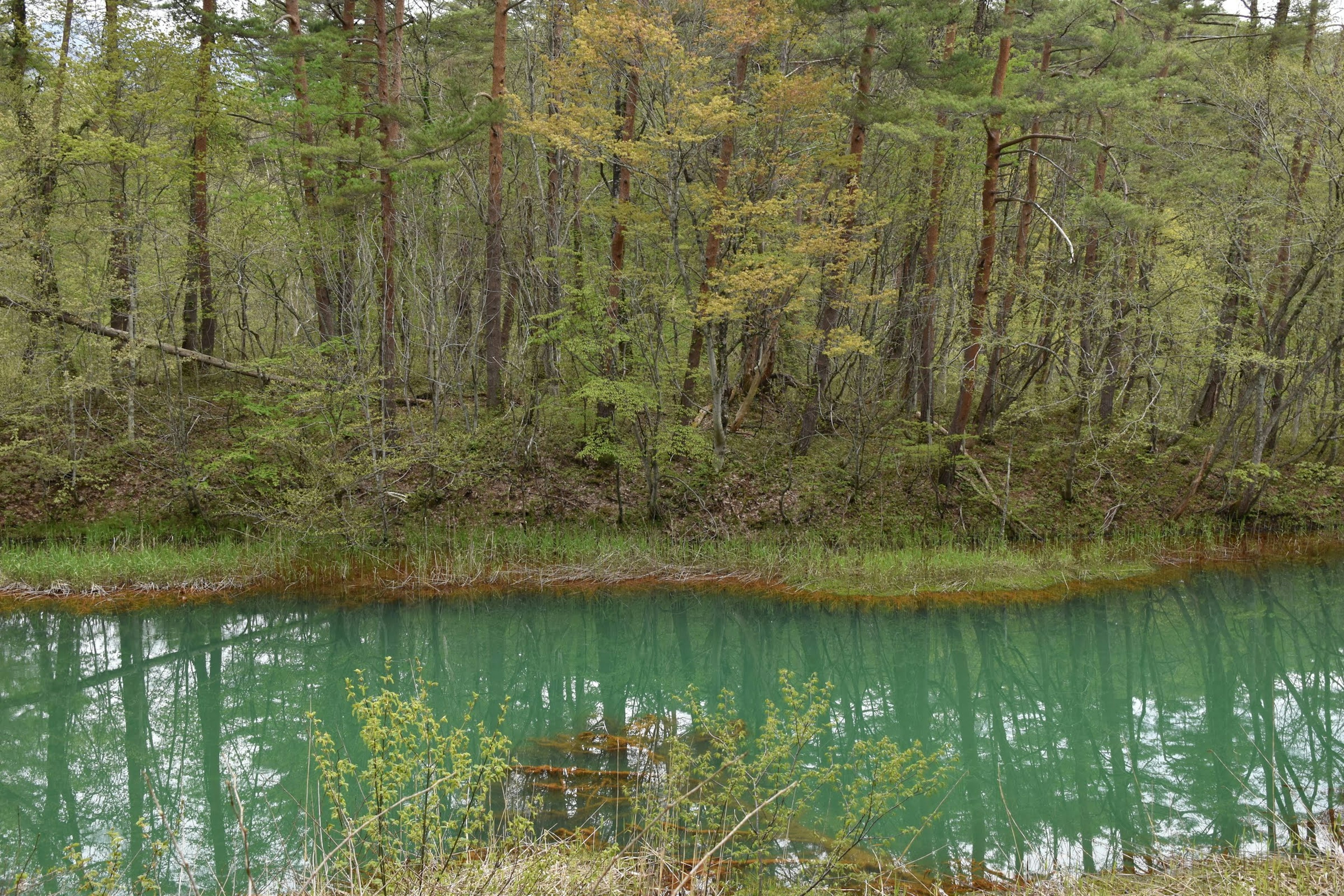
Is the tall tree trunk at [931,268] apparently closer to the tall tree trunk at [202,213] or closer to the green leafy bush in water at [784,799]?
the green leafy bush in water at [784,799]

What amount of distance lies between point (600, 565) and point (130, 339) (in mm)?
8249

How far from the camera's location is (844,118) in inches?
511

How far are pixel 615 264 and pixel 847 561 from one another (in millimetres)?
6103

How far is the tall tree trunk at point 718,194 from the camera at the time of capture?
A: 12547 mm

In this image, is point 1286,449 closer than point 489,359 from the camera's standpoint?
No

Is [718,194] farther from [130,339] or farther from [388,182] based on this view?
[130,339]

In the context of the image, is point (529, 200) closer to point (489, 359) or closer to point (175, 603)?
point (489, 359)

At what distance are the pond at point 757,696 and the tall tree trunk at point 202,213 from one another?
6618 millimetres

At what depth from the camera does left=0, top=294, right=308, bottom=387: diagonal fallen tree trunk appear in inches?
506

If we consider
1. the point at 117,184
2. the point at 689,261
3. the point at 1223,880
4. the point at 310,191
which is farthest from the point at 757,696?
the point at 117,184

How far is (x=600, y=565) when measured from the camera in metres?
12.5

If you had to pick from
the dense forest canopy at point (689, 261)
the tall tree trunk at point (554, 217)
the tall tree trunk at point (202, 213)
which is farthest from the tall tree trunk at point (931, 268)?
the tall tree trunk at point (202, 213)

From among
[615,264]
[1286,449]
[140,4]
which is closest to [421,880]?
[615,264]

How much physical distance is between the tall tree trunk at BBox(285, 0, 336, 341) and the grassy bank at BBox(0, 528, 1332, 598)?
3902 millimetres
